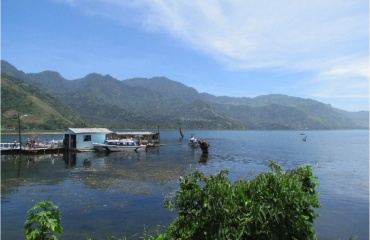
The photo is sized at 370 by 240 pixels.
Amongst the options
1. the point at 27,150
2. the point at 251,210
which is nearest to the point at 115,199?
the point at 251,210

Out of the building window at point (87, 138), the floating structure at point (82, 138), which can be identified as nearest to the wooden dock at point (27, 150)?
the floating structure at point (82, 138)

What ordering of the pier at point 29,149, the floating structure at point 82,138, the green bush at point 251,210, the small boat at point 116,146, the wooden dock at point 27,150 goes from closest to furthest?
1. the green bush at point 251,210
2. the wooden dock at point 27,150
3. the pier at point 29,149
4. the floating structure at point 82,138
5. the small boat at point 116,146

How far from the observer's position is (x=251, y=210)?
6.80 meters

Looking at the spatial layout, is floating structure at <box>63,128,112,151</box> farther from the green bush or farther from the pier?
the green bush

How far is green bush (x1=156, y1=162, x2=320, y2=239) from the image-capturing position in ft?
21.9

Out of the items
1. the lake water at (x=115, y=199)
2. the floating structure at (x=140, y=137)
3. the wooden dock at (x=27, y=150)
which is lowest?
the lake water at (x=115, y=199)

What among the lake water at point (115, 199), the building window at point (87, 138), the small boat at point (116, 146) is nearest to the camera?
the lake water at point (115, 199)

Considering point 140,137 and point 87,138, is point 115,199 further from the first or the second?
point 140,137

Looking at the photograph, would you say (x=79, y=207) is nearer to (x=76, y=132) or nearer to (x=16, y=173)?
(x=16, y=173)

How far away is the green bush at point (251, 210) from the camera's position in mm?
6680

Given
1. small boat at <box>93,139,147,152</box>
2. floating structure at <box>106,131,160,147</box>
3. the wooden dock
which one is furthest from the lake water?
floating structure at <box>106,131,160,147</box>

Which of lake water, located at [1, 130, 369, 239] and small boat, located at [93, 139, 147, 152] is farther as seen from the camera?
small boat, located at [93, 139, 147, 152]

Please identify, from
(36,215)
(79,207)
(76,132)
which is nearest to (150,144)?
(76,132)

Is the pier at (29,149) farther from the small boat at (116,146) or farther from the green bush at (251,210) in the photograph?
the green bush at (251,210)
